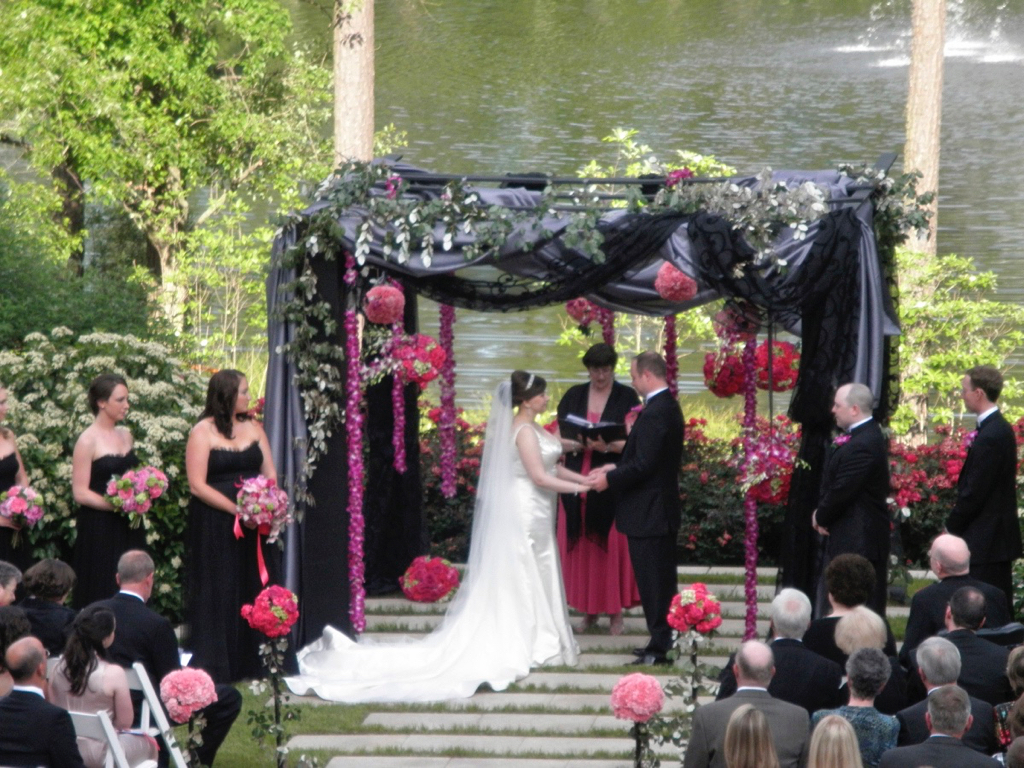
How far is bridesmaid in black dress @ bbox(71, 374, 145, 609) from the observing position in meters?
8.16

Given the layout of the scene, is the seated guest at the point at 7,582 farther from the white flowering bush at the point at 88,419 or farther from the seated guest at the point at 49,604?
the white flowering bush at the point at 88,419

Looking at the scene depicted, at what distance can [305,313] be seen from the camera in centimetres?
843

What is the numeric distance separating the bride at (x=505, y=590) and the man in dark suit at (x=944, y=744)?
3662 millimetres

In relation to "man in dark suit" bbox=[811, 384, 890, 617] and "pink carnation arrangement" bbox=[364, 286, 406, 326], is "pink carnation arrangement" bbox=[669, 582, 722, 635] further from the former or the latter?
"pink carnation arrangement" bbox=[364, 286, 406, 326]

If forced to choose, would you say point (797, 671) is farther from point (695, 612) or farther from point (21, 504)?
point (21, 504)

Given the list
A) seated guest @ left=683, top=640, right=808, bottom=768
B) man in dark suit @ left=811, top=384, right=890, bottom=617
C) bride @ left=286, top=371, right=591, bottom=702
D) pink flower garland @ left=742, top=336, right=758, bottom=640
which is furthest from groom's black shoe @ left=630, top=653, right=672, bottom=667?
seated guest @ left=683, top=640, right=808, bottom=768

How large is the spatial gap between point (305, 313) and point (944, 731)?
4683mm

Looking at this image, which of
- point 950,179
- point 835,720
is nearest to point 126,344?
point 835,720

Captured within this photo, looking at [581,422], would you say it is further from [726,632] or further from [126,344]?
[126,344]

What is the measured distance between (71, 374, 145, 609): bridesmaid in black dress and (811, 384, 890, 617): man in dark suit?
3765 millimetres

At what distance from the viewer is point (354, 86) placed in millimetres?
14742

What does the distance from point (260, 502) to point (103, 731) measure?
2.54 m

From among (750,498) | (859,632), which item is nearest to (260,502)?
(750,498)

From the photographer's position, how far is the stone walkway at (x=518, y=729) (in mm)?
7035
